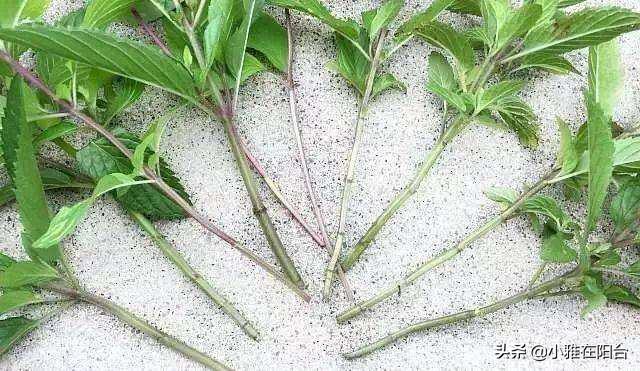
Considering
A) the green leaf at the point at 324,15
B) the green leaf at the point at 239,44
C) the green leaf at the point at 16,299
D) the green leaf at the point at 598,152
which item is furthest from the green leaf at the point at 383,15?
the green leaf at the point at 16,299

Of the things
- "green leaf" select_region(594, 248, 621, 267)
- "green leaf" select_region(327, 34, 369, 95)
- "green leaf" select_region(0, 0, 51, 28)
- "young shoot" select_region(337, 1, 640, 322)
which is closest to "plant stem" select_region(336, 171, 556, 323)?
"young shoot" select_region(337, 1, 640, 322)

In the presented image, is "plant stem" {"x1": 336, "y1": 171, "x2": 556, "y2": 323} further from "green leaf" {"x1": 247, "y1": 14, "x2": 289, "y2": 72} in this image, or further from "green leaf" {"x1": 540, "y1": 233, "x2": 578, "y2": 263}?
"green leaf" {"x1": 247, "y1": 14, "x2": 289, "y2": 72}

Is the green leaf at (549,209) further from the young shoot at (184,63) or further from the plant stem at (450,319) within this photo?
the young shoot at (184,63)

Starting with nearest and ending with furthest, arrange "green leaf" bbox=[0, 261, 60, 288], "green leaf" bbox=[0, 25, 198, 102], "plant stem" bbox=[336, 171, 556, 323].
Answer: "green leaf" bbox=[0, 25, 198, 102] < "green leaf" bbox=[0, 261, 60, 288] < "plant stem" bbox=[336, 171, 556, 323]

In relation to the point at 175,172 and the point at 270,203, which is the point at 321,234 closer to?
the point at 270,203

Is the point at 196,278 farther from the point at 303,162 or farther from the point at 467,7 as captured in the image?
the point at 467,7

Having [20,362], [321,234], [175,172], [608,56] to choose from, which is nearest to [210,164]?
[175,172]

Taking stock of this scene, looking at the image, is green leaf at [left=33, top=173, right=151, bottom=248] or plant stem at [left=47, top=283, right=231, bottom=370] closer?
green leaf at [left=33, top=173, right=151, bottom=248]

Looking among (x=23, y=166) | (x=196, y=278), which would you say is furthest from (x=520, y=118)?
(x=23, y=166)
